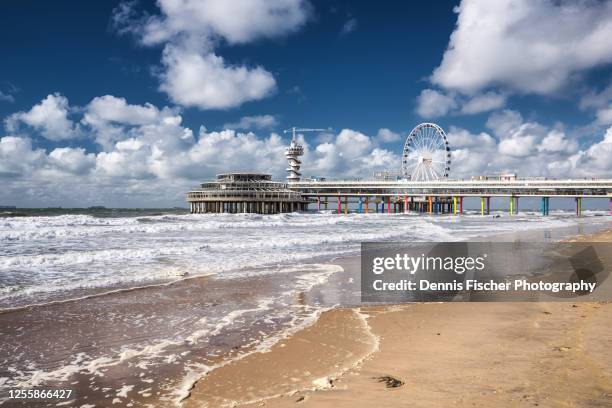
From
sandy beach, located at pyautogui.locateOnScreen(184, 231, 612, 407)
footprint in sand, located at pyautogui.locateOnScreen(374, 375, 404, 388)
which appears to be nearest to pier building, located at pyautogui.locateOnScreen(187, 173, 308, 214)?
sandy beach, located at pyautogui.locateOnScreen(184, 231, 612, 407)

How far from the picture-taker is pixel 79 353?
209 inches

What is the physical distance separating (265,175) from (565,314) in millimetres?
76028

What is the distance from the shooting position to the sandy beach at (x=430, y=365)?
3.78 meters

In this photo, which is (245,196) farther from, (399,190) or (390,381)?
(390,381)

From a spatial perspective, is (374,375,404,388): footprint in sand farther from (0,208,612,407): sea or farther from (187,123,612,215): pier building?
(187,123,612,215): pier building

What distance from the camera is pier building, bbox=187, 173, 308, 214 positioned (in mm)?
73500

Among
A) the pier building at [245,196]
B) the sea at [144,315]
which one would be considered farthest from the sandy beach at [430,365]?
the pier building at [245,196]

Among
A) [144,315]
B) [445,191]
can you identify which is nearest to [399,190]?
[445,191]

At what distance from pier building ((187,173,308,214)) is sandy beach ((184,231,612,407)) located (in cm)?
6699

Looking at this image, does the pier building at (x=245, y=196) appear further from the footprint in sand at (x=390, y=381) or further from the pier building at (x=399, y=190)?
the footprint in sand at (x=390, y=381)

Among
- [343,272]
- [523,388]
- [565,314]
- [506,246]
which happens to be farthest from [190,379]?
[506,246]

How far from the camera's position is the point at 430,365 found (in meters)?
4.62

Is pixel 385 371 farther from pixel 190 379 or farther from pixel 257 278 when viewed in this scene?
pixel 257 278

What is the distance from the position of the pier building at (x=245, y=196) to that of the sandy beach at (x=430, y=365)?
66987mm
